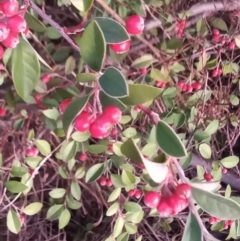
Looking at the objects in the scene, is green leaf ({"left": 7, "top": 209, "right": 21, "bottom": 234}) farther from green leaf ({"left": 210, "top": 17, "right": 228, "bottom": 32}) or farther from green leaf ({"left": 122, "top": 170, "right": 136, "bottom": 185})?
green leaf ({"left": 210, "top": 17, "right": 228, "bottom": 32})

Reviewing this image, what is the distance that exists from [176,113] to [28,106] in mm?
426

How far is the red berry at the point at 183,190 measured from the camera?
1.82 ft

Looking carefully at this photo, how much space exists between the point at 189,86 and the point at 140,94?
1.89ft

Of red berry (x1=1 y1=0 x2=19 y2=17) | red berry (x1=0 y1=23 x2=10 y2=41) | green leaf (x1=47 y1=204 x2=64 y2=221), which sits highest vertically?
red berry (x1=1 y1=0 x2=19 y2=17)

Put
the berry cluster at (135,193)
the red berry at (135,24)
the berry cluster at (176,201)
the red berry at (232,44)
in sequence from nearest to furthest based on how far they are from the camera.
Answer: the berry cluster at (176,201) → the red berry at (135,24) → the berry cluster at (135,193) → the red berry at (232,44)

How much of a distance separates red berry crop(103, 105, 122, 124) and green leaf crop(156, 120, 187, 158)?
6 centimetres

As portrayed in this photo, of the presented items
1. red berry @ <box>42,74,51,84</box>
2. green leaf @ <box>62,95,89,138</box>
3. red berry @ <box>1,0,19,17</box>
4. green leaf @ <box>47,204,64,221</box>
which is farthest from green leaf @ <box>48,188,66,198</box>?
red berry @ <box>1,0,19,17</box>

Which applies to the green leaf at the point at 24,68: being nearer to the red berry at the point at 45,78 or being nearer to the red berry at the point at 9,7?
the red berry at the point at 9,7

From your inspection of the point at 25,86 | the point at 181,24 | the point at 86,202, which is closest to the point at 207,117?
the point at 181,24

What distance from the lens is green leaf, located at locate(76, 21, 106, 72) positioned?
58 cm

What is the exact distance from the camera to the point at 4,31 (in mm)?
600

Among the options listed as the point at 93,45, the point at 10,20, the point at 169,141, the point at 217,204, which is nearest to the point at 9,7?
the point at 10,20

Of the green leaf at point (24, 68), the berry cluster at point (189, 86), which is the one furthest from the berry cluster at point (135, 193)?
the green leaf at point (24, 68)

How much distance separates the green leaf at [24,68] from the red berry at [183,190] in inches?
13.1
